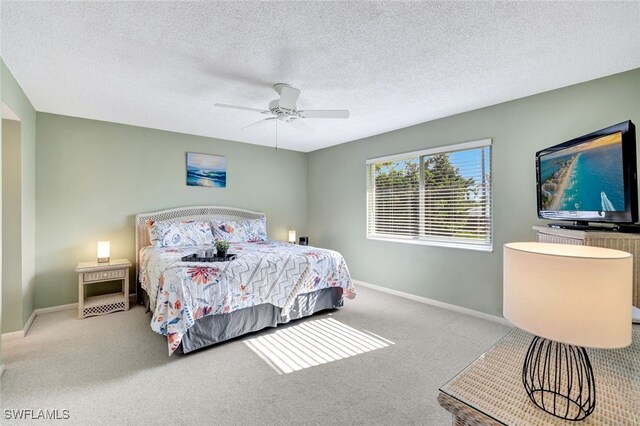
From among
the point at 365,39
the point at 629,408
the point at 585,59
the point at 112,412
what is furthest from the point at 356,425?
the point at 585,59

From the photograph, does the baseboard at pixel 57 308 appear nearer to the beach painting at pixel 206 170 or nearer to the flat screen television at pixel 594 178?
the beach painting at pixel 206 170

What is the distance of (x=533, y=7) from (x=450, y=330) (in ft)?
9.61

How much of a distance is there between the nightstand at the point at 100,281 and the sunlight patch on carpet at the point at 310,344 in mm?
2002

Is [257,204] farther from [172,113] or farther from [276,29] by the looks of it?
[276,29]

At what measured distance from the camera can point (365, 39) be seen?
2150 millimetres

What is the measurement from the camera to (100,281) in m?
3.70

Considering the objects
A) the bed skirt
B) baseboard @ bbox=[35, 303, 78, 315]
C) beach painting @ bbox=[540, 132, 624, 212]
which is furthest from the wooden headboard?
beach painting @ bbox=[540, 132, 624, 212]

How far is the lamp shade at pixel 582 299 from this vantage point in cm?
76

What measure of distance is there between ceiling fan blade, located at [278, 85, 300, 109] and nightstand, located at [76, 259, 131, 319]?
2.89 metres

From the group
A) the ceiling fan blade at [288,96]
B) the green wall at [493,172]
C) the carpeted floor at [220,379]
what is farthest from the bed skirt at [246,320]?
the ceiling fan blade at [288,96]

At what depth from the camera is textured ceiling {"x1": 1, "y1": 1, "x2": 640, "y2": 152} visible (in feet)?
6.11

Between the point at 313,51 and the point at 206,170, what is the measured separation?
3.34 meters

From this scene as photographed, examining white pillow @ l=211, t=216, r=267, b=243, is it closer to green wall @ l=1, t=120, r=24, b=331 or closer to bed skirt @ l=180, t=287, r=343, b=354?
bed skirt @ l=180, t=287, r=343, b=354

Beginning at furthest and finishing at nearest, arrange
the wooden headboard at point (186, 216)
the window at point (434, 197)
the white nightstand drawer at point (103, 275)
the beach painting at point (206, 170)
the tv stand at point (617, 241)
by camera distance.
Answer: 1. the beach painting at point (206, 170)
2. the wooden headboard at point (186, 216)
3. the window at point (434, 197)
4. the white nightstand drawer at point (103, 275)
5. the tv stand at point (617, 241)
